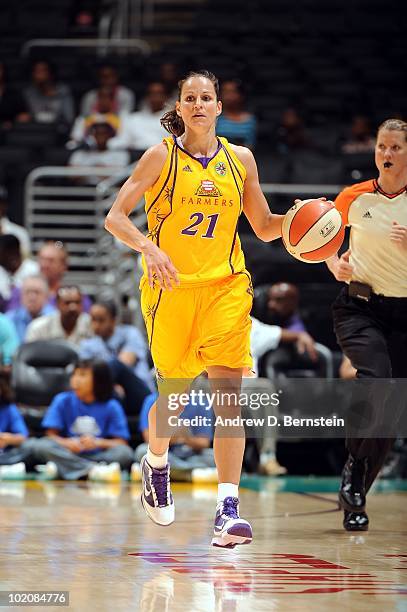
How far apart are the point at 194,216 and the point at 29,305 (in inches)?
208

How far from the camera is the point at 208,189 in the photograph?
5.29 m

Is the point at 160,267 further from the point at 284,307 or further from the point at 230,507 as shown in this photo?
the point at 284,307

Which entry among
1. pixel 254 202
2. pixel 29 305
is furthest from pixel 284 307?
pixel 254 202

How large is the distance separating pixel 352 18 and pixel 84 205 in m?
5.82

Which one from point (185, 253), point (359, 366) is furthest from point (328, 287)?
point (185, 253)

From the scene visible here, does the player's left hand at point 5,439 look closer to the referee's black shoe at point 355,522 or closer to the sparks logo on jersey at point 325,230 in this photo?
the referee's black shoe at point 355,522

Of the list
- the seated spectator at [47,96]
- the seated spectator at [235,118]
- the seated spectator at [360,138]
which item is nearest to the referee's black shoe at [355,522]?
the seated spectator at [235,118]

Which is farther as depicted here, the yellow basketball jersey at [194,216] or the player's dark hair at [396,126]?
the player's dark hair at [396,126]

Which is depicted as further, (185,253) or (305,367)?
(305,367)

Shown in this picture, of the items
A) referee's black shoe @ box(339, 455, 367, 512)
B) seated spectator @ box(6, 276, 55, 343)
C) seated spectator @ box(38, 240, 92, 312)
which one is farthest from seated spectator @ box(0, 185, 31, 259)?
referee's black shoe @ box(339, 455, 367, 512)

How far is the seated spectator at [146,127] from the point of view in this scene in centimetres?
1308

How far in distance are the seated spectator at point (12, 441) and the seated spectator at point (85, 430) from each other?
13cm

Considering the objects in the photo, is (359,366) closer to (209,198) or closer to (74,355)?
(209,198)

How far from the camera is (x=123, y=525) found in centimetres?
618
